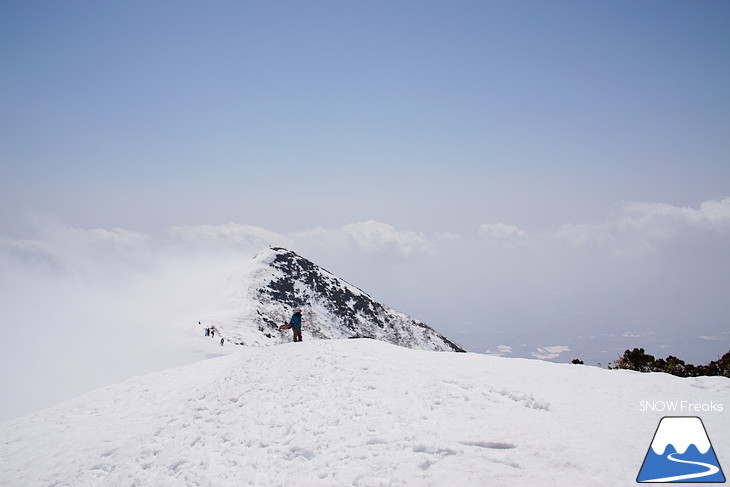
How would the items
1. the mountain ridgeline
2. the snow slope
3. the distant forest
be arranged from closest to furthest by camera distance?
the snow slope < the distant forest < the mountain ridgeline

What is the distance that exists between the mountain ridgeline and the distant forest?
135 feet

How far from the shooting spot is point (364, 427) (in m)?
11.1

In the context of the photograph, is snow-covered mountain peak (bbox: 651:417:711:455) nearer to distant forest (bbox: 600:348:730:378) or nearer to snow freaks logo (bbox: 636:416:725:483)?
snow freaks logo (bbox: 636:416:725:483)

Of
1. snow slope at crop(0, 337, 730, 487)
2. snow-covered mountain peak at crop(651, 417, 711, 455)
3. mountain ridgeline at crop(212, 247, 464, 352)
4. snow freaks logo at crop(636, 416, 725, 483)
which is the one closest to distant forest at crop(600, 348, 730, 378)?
snow slope at crop(0, 337, 730, 487)

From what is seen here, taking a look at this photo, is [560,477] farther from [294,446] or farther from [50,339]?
[50,339]

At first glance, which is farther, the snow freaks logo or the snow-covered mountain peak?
the snow-covered mountain peak

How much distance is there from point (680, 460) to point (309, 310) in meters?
71.6

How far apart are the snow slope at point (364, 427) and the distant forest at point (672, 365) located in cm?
553

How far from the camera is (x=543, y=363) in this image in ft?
63.2

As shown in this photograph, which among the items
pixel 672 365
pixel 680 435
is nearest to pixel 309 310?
pixel 672 365

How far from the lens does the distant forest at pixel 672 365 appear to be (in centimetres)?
1967

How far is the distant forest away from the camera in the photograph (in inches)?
775

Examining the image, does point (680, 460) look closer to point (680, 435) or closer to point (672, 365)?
point (680, 435)

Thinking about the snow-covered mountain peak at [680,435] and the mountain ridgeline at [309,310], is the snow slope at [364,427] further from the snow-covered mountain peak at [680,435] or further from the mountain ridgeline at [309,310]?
the mountain ridgeline at [309,310]
